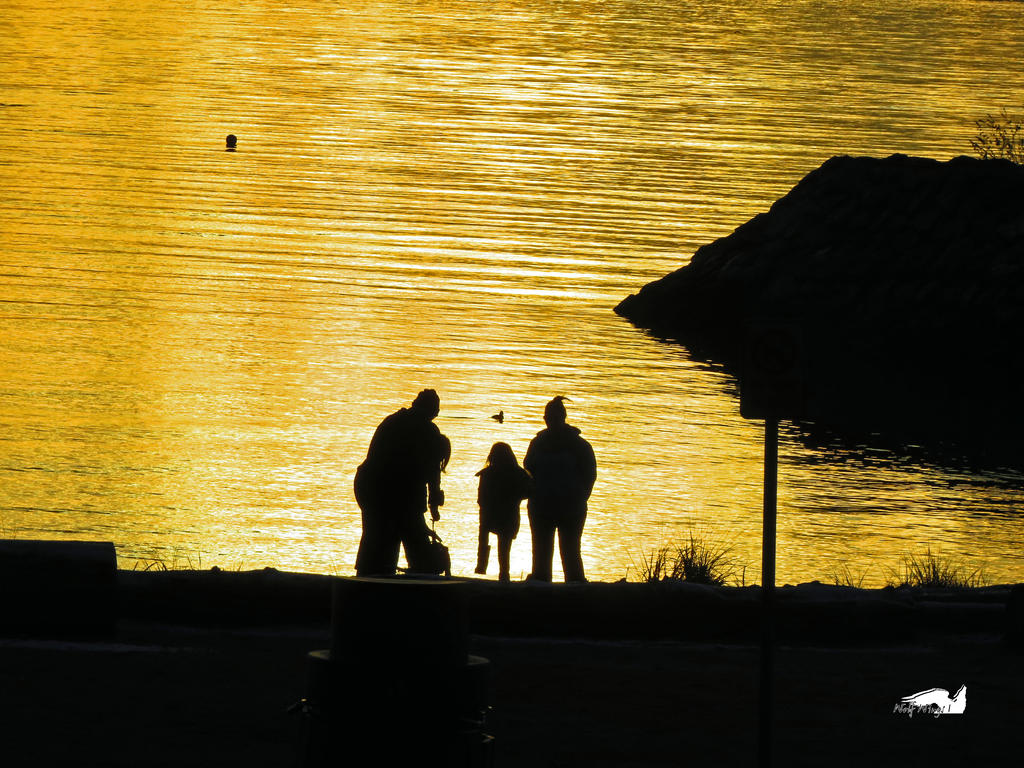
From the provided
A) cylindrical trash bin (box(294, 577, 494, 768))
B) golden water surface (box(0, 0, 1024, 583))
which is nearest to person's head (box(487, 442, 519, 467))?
golden water surface (box(0, 0, 1024, 583))

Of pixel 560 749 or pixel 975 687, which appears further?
pixel 975 687

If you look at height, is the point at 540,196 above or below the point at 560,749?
above

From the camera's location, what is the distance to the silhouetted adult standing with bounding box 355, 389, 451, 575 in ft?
42.9

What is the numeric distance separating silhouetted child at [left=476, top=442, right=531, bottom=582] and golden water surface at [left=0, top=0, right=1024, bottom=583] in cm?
422

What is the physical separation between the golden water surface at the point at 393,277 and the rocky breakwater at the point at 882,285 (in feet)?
7.47

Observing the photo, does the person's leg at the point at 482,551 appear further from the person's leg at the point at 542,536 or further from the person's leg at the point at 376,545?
the person's leg at the point at 376,545

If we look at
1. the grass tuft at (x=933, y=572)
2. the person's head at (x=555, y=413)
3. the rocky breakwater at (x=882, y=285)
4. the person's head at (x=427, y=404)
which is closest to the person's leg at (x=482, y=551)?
the person's head at (x=555, y=413)

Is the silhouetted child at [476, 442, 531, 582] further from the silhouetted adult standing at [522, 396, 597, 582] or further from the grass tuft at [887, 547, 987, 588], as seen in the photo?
the grass tuft at [887, 547, 987, 588]

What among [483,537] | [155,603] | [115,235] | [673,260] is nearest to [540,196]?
[673,260]

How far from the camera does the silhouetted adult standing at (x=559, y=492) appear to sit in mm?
15852

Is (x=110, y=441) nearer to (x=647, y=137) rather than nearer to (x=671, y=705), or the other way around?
(x=671, y=705)

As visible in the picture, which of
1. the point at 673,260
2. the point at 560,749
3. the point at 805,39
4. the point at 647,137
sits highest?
the point at 805,39

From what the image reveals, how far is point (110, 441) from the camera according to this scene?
31359 mm

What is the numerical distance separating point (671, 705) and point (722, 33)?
129 meters
